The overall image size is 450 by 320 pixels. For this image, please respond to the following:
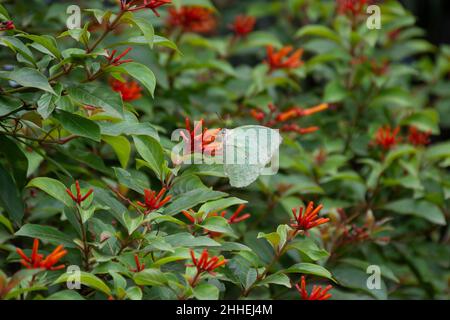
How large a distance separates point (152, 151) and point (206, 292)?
345 mm

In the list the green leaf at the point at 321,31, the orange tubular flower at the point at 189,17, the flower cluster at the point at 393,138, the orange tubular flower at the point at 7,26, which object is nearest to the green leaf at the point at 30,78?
the orange tubular flower at the point at 7,26

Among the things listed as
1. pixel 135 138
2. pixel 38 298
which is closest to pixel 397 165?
pixel 135 138

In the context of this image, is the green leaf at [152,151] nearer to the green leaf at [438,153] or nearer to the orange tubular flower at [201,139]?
the orange tubular flower at [201,139]

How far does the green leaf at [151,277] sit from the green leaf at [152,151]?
26 centimetres

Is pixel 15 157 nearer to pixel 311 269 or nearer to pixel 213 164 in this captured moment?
pixel 213 164

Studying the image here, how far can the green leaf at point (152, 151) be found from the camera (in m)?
1.42

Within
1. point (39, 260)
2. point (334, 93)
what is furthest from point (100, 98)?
point (334, 93)

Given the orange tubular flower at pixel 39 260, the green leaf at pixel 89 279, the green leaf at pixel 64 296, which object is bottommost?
the green leaf at pixel 64 296

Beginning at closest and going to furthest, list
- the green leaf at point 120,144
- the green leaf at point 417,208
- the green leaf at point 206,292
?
the green leaf at point 206,292
the green leaf at point 120,144
the green leaf at point 417,208

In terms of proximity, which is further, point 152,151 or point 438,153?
point 438,153

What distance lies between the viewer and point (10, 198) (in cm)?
156

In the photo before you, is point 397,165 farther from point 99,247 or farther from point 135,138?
point 99,247

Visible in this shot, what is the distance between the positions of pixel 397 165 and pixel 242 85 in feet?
2.09

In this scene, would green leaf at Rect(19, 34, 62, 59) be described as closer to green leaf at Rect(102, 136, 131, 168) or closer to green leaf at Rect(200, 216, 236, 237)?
green leaf at Rect(102, 136, 131, 168)
